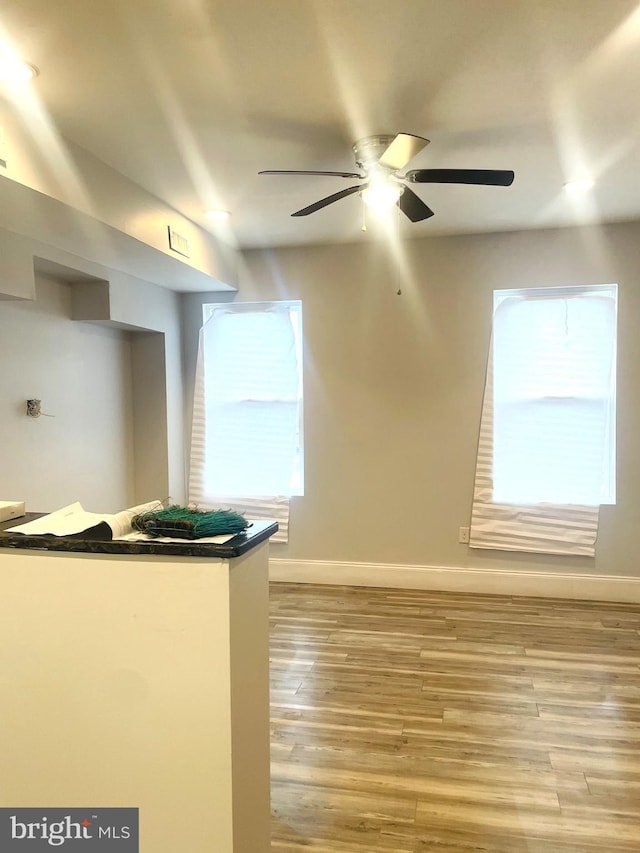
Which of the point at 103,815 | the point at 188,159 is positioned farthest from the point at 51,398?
the point at 103,815

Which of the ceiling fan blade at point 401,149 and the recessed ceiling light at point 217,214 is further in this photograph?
the recessed ceiling light at point 217,214

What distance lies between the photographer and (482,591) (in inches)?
178

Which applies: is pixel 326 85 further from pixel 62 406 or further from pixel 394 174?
pixel 62 406

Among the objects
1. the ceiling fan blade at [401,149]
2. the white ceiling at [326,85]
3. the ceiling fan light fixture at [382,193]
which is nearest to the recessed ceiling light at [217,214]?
the white ceiling at [326,85]

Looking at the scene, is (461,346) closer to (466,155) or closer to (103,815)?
(466,155)

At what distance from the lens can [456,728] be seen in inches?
107

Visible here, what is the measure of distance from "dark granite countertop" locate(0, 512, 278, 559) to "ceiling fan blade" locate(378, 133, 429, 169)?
160 cm

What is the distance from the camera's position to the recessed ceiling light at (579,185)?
3.36 meters

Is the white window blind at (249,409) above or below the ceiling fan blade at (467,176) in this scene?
below

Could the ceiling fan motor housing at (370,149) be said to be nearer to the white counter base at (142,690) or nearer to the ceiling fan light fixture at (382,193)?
the ceiling fan light fixture at (382,193)

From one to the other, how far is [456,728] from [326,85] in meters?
2.68

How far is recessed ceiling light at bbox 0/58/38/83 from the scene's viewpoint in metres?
2.11

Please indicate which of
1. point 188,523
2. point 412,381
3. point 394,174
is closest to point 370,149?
point 394,174

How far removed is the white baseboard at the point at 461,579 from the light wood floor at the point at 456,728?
16cm
